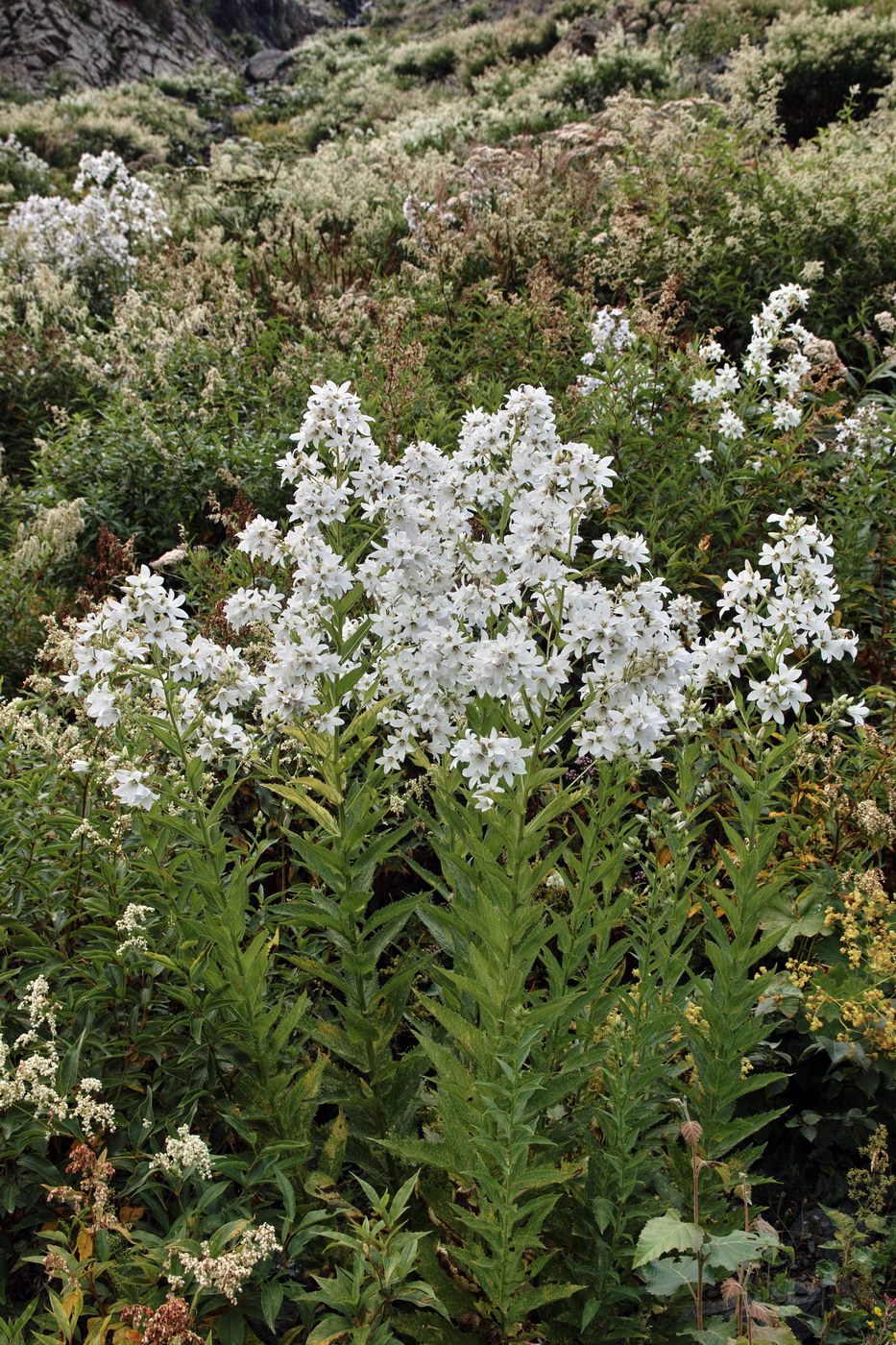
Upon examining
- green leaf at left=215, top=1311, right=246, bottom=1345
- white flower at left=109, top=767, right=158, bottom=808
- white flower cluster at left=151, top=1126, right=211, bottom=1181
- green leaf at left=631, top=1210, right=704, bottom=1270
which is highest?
white flower at left=109, top=767, right=158, bottom=808

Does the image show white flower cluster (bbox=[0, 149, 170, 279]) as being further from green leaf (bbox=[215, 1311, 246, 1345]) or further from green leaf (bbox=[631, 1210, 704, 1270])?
green leaf (bbox=[631, 1210, 704, 1270])

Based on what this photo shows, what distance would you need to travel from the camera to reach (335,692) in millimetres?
2215

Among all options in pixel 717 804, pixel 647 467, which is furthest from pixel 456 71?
pixel 717 804

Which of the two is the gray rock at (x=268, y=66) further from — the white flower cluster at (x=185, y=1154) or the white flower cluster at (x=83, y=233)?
the white flower cluster at (x=185, y=1154)

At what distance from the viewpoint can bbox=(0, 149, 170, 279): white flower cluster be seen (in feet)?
31.4

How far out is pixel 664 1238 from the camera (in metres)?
1.63

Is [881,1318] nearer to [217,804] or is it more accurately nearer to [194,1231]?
[194,1231]

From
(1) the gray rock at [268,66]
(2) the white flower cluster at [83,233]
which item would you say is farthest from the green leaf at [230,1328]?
(1) the gray rock at [268,66]

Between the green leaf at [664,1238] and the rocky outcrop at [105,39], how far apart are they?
26.8 meters

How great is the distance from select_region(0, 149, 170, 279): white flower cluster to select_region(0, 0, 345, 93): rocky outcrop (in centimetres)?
1554

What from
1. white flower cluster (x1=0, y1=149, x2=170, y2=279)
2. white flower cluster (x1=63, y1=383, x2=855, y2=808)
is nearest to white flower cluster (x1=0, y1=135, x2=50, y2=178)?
white flower cluster (x1=0, y1=149, x2=170, y2=279)

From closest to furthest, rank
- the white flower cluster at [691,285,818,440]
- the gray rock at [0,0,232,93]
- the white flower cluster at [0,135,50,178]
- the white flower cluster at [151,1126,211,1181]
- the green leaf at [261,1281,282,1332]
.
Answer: the white flower cluster at [151,1126,211,1181] < the green leaf at [261,1281,282,1332] < the white flower cluster at [691,285,818,440] < the white flower cluster at [0,135,50,178] < the gray rock at [0,0,232,93]

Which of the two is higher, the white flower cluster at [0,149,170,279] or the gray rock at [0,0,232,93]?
the gray rock at [0,0,232,93]

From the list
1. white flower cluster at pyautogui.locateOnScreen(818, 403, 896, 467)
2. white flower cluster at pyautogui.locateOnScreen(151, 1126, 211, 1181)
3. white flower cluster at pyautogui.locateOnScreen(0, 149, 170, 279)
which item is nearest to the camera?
white flower cluster at pyautogui.locateOnScreen(151, 1126, 211, 1181)
